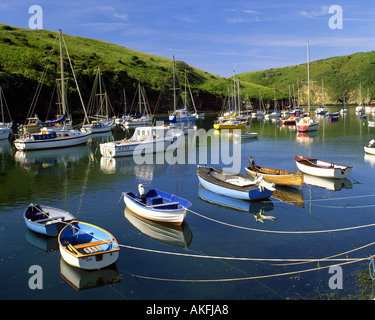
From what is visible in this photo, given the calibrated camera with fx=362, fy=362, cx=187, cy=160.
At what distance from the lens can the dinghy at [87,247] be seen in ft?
43.9

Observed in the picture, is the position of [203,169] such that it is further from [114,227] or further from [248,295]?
[248,295]

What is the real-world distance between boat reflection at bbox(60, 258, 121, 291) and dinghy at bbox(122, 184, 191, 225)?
4.47 metres

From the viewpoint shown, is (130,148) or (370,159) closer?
(370,159)

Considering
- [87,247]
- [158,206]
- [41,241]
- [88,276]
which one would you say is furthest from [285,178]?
[41,241]

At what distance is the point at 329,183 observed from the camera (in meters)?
26.7

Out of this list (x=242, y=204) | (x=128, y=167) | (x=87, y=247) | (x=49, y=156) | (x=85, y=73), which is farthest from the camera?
(x=85, y=73)

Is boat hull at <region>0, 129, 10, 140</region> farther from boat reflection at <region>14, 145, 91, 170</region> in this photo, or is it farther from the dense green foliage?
boat reflection at <region>14, 145, 91, 170</region>

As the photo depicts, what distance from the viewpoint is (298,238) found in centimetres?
1636

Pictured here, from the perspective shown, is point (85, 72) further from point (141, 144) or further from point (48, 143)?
point (141, 144)

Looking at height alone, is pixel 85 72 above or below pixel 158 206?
above

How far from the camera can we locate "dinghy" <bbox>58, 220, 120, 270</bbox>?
13.4 m

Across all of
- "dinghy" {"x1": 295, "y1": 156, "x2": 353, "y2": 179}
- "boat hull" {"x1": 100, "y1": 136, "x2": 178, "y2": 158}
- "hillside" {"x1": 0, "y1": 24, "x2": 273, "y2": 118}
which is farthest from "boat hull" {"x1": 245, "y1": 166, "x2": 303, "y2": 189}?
"hillside" {"x1": 0, "y1": 24, "x2": 273, "y2": 118}

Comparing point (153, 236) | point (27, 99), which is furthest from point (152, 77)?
point (153, 236)

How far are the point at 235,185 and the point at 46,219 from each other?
36.9ft
